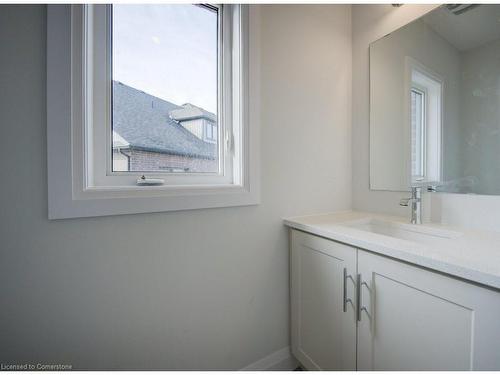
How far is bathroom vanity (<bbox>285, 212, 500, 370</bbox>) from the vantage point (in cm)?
60

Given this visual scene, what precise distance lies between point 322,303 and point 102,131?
3.90ft

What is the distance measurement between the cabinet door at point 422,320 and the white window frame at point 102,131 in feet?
2.07

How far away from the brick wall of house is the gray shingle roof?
0.02m

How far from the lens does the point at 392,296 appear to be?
78 cm

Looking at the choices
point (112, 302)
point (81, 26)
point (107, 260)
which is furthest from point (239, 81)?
point (112, 302)

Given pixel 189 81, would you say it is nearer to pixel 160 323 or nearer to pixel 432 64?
pixel 160 323

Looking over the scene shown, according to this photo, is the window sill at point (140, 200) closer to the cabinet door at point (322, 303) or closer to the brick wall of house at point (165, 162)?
the brick wall of house at point (165, 162)

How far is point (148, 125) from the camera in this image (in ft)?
3.24

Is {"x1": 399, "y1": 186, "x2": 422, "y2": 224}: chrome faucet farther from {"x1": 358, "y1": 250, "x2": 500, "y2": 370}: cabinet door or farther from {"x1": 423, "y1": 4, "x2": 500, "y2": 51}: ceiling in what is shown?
{"x1": 423, "y1": 4, "x2": 500, "y2": 51}: ceiling

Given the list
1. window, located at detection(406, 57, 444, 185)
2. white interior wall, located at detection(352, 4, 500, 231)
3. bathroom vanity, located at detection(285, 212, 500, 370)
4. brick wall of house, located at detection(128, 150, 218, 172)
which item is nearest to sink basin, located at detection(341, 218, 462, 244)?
bathroom vanity, located at detection(285, 212, 500, 370)

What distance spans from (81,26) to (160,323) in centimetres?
115

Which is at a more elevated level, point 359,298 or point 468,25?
point 468,25

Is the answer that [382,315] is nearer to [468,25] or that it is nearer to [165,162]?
[165,162]

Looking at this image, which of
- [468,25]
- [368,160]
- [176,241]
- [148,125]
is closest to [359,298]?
[176,241]
